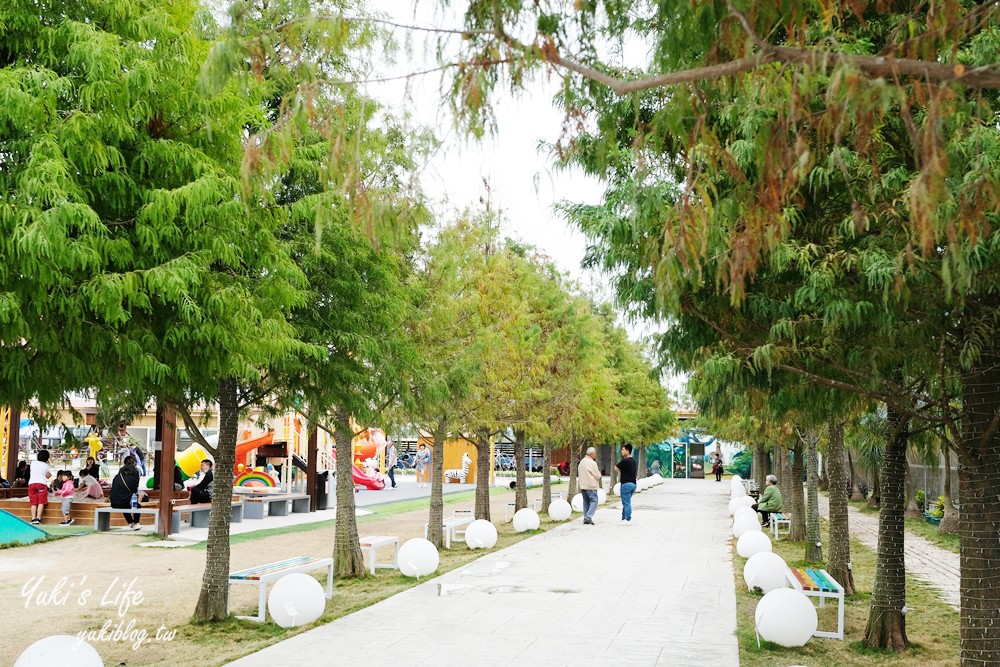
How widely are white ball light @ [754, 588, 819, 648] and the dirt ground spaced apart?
4.91m

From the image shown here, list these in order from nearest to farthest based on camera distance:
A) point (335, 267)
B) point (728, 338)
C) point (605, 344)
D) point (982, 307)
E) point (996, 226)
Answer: point (996, 226) → point (982, 307) → point (728, 338) → point (335, 267) → point (605, 344)

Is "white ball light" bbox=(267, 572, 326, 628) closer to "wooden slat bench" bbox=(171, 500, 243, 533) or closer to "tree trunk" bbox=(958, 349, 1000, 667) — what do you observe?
"tree trunk" bbox=(958, 349, 1000, 667)

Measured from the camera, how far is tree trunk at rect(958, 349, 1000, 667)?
7496 millimetres

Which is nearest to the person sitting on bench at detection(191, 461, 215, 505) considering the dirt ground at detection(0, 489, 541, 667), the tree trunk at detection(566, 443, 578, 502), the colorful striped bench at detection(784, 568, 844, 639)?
the dirt ground at detection(0, 489, 541, 667)

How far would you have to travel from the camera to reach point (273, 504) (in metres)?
26.5

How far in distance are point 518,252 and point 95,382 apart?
54.0 feet

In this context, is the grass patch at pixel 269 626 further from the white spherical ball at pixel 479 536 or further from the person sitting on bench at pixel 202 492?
the person sitting on bench at pixel 202 492

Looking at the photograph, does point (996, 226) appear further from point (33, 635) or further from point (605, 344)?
point (605, 344)

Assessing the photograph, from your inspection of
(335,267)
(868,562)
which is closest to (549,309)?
(868,562)

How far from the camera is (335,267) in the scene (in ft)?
36.2

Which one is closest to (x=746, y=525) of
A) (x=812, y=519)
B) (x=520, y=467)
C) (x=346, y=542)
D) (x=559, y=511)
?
(x=812, y=519)

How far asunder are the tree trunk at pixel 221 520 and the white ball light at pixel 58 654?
404cm

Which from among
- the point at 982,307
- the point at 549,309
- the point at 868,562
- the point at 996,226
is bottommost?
the point at 868,562

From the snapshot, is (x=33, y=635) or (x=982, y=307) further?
(x=33, y=635)
